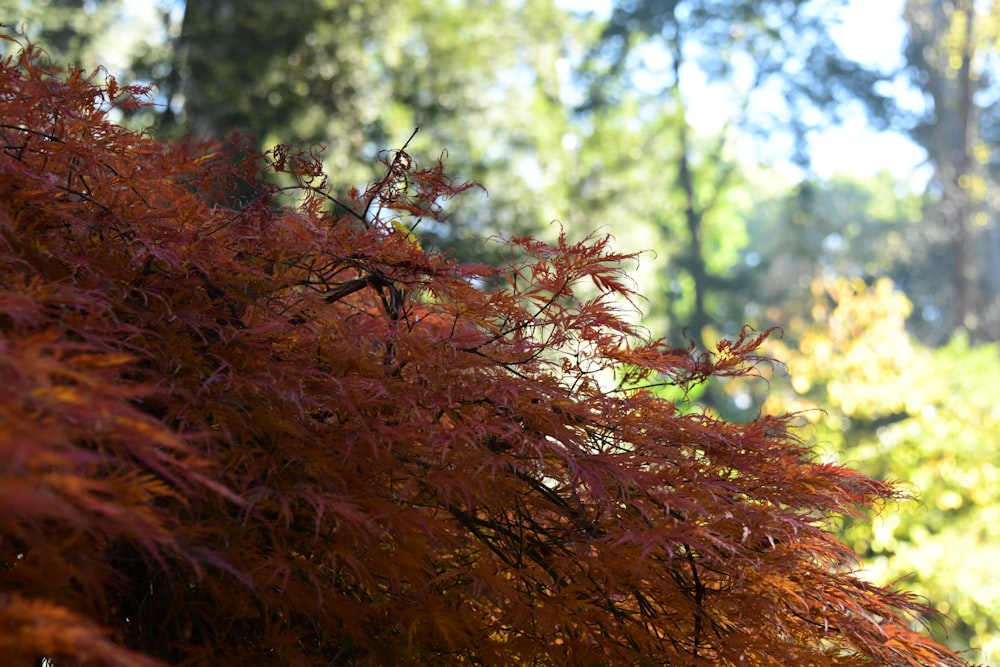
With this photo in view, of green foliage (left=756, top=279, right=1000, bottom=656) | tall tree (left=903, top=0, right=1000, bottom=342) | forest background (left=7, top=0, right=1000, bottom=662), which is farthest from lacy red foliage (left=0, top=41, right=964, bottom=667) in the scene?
tall tree (left=903, top=0, right=1000, bottom=342)

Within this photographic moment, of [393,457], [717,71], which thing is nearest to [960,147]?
[717,71]

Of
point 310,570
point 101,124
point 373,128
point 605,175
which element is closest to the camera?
point 310,570

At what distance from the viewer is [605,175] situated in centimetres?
1435

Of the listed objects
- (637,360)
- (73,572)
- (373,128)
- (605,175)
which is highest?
(605,175)

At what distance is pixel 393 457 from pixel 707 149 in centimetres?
1567

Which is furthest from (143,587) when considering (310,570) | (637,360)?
(637,360)

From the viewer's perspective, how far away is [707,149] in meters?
16.3

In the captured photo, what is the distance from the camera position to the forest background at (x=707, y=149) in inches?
240

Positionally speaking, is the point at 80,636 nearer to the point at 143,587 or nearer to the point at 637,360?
the point at 143,587

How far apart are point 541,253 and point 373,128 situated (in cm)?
664

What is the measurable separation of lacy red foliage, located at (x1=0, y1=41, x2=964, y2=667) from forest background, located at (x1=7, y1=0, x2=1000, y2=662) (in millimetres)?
218

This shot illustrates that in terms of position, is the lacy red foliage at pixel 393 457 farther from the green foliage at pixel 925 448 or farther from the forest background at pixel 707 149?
the green foliage at pixel 925 448

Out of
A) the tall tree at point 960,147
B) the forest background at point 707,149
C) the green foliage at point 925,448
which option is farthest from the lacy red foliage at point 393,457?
the tall tree at point 960,147

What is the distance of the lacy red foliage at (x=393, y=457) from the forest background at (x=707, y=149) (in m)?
0.22
